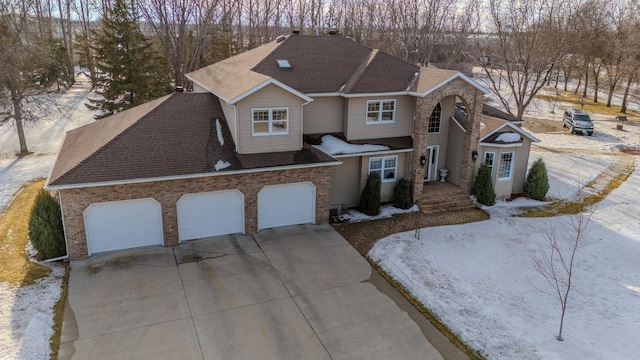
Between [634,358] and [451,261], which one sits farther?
[451,261]

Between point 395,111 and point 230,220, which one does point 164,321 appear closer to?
point 230,220

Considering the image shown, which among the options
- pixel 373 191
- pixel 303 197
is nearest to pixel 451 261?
pixel 373 191

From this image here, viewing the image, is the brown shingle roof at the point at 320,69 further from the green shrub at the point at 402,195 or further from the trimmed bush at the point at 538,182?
the trimmed bush at the point at 538,182

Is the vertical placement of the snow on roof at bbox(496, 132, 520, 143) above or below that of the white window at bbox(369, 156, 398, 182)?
above

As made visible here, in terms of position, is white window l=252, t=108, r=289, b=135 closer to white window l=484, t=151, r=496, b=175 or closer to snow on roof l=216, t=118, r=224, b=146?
snow on roof l=216, t=118, r=224, b=146

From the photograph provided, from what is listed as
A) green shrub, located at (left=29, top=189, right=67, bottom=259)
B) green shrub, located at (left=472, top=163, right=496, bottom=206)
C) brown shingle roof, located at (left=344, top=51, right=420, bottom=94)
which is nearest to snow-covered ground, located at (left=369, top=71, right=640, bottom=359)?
green shrub, located at (left=472, top=163, right=496, bottom=206)

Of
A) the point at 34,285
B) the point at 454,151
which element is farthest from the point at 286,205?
the point at 454,151
